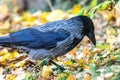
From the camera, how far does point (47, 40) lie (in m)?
6.68

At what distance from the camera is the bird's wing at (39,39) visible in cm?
666

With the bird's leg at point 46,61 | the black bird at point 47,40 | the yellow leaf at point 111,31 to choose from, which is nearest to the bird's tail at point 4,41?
the black bird at point 47,40

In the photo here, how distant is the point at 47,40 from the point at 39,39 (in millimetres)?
108

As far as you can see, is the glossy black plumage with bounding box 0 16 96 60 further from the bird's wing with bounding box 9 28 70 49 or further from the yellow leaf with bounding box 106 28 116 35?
the yellow leaf with bounding box 106 28 116 35

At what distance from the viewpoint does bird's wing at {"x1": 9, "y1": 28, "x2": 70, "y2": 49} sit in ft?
21.9

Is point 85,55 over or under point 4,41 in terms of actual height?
under

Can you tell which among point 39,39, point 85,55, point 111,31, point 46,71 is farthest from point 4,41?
point 111,31

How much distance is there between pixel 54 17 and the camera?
33.8 ft

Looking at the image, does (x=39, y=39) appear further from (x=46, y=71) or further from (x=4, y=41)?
(x=46, y=71)

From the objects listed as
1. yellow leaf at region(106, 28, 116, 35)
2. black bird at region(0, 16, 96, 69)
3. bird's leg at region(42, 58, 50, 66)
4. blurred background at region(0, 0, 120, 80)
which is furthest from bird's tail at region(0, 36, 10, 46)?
yellow leaf at region(106, 28, 116, 35)

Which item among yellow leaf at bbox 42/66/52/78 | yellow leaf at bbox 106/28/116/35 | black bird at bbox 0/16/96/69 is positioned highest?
yellow leaf at bbox 106/28/116/35

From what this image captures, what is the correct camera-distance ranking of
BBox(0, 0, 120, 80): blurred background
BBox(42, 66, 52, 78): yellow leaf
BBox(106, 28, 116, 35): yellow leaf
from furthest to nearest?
BBox(106, 28, 116, 35): yellow leaf → BBox(42, 66, 52, 78): yellow leaf → BBox(0, 0, 120, 80): blurred background

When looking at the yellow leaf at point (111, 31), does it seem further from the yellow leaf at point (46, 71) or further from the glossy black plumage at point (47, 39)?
the yellow leaf at point (46, 71)

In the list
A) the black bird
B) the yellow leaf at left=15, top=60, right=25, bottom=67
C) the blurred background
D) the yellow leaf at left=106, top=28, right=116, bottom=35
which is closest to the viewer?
the blurred background
